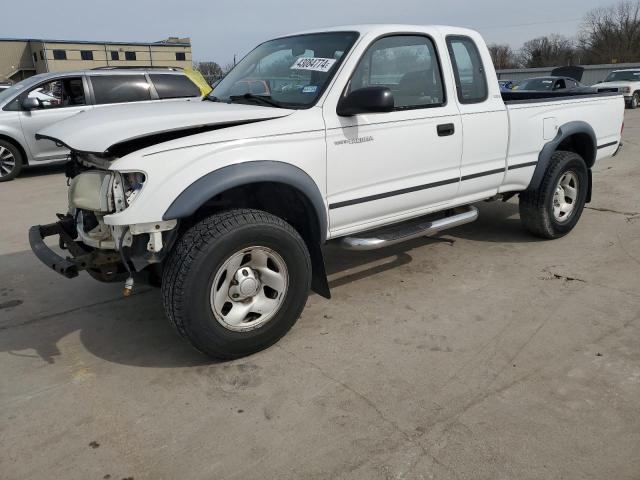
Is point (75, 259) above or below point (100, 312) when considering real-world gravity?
above

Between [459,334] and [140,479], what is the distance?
213 centimetres

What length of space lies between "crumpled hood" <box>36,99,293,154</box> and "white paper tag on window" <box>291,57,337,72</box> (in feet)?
1.56

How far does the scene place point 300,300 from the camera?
344 cm

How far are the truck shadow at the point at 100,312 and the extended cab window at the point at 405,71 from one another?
1.54 m

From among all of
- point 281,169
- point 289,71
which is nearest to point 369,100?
point 281,169

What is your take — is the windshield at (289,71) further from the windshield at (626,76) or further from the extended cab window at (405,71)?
the windshield at (626,76)

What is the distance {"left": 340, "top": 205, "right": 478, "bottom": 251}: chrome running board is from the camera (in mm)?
3786

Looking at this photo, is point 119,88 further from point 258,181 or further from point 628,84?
point 628,84

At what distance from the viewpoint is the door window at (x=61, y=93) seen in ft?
30.5

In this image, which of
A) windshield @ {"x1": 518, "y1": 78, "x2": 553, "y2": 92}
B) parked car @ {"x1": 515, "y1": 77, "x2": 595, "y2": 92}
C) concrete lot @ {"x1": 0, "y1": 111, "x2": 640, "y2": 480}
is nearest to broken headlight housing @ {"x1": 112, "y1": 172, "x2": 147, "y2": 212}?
concrete lot @ {"x1": 0, "y1": 111, "x2": 640, "y2": 480}

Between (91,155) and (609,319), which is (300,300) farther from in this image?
(609,319)

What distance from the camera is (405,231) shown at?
4.13 meters

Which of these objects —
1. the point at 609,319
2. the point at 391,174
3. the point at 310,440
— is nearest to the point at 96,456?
the point at 310,440

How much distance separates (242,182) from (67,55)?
62.6 meters
